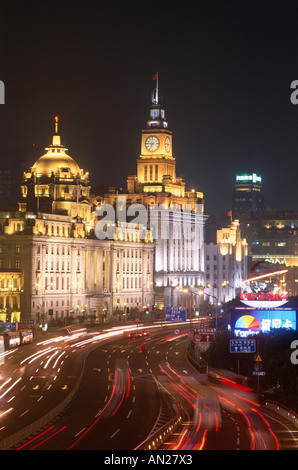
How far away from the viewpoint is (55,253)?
176 meters

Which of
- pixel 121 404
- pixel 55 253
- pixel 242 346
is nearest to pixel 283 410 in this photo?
pixel 121 404

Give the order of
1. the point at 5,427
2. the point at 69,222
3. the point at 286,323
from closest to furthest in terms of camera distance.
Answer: the point at 5,427 → the point at 286,323 → the point at 69,222

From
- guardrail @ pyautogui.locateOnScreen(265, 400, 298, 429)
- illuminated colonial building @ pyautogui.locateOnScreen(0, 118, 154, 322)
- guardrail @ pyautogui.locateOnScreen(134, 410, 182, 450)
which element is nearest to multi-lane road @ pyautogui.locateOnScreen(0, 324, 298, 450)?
guardrail @ pyautogui.locateOnScreen(134, 410, 182, 450)

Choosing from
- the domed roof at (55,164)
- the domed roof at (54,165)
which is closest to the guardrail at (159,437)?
the domed roof at (55,164)

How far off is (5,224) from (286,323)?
7245cm

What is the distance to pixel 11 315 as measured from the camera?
15900 cm

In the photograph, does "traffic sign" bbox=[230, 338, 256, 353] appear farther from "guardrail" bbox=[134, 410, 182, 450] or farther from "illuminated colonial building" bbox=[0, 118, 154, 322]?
"illuminated colonial building" bbox=[0, 118, 154, 322]

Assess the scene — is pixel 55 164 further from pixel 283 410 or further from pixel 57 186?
pixel 283 410

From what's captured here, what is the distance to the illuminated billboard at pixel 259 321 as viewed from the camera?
107500mm

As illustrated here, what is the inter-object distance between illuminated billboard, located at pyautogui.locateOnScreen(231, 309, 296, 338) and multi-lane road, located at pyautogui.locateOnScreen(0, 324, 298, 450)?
6.81 meters

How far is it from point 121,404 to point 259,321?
31.4 m

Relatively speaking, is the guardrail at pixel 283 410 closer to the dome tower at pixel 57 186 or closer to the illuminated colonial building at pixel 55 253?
the illuminated colonial building at pixel 55 253
